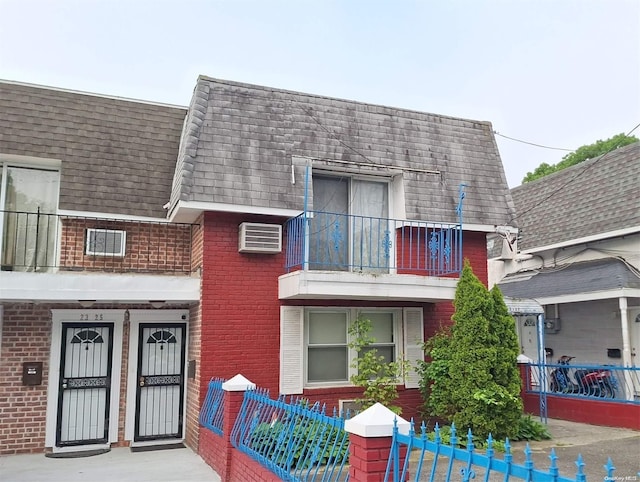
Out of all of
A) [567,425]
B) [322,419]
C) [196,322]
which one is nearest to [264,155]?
[196,322]

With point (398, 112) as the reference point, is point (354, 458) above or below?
below

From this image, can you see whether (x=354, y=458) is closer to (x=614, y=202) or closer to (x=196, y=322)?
(x=196, y=322)

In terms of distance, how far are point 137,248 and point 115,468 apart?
Answer: 12.0ft

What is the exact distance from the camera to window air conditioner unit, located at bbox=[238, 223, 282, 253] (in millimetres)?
9188

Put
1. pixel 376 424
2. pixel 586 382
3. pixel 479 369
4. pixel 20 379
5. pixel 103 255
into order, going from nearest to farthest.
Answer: pixel 376 424, pixel 479 369, pixel 20 379, pixel 103 255, pixel 586 382

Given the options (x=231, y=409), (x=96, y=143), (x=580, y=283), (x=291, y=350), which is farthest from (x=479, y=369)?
(x=96, y=143)

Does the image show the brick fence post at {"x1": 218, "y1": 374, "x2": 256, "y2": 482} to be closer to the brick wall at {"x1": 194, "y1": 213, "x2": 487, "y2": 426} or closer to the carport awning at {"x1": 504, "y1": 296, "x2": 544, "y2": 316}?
the brick wall at {"x1": 194, "y1": 213, "x2": 487, "y2": 426}

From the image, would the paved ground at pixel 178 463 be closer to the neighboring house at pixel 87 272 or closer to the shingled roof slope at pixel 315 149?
the neighboring house at pixel 87 272

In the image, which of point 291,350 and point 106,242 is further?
point 106,242

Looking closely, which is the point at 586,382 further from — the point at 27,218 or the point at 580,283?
the point at 27,218

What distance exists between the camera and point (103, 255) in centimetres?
969

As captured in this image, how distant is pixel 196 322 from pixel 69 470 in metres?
2.82

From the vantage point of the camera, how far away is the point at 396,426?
404 centimetres

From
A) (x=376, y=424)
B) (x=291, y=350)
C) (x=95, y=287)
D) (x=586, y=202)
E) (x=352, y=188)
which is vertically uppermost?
(x=586, y=202)
